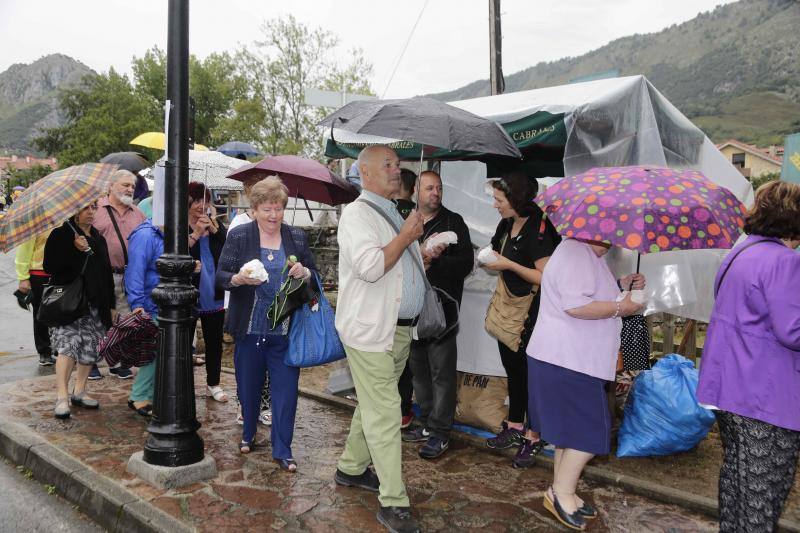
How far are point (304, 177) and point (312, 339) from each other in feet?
6.34

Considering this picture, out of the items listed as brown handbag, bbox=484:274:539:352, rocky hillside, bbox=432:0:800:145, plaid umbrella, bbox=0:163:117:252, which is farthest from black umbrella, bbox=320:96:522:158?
rocky hillside, bbox=432:0:800:145

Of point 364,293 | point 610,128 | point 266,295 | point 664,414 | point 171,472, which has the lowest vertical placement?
point 171,472

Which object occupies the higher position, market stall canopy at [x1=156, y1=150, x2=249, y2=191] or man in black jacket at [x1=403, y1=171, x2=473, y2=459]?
market stall canopy at [x1=156, y1=150, x2=249, y2=191]

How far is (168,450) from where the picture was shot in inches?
158

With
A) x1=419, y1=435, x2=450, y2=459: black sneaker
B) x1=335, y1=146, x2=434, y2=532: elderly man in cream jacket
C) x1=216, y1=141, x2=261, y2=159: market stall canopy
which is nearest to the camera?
x1=335, y1=146, x2=434, y2=532: elderly man in cream jacket

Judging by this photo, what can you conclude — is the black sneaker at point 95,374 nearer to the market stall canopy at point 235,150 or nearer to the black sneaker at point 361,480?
the black sneaker at point 361,480

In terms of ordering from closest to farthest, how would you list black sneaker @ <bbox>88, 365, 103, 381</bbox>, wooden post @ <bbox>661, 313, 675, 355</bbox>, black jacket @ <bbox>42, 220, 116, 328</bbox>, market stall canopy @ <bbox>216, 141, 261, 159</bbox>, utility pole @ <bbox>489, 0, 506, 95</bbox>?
black jacket @ <bbox>42, 220, 116, 328</bbox>, wooden post @ <bbox>661, 313, 675, 355</bbox>, black sneaker @ <bbox>88, 365, 103, 381</bbox>, utility pole @ <bbox>489, 0, 506, 95</bbox>, market stall canopy @ <bbox>216, 141, 261, 159</bbox>

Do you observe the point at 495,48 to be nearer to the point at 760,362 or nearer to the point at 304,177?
the point at 304,177

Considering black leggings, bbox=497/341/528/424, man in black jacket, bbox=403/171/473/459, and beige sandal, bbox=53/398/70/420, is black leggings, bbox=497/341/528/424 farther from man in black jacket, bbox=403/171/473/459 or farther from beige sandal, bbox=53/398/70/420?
beige sandal, bbox=53/398/70/420

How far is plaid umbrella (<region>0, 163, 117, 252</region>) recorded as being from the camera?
441cm

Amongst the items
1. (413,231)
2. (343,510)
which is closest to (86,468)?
(343,510)

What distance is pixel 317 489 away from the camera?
4047 millimetres

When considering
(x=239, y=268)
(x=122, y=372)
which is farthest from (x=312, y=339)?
(x=122, y=372)

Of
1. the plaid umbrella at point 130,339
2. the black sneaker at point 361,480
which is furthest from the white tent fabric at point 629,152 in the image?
the plaid umbrella at point 130,339
